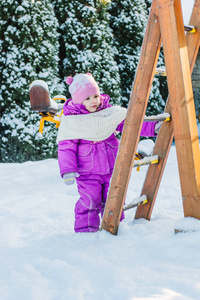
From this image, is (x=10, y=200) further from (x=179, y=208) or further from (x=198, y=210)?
(x=198, y=210)

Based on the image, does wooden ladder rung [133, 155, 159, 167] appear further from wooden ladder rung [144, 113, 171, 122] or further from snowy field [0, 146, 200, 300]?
snowy field [0, 146, 200, 300]

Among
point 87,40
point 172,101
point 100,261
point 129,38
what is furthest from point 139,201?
point 129,38

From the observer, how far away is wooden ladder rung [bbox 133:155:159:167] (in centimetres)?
201

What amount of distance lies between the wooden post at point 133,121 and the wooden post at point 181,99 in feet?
0.30

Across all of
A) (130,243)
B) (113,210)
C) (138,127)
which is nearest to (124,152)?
(138,127)

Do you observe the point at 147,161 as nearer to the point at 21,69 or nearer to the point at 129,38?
the point at 21,69

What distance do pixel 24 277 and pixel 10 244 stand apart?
737 mm

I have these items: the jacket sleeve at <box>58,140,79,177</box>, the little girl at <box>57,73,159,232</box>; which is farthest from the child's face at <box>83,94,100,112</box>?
the jacket sleeve at <box>58,140,79,177</box>

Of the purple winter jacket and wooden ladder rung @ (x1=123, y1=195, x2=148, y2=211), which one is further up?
the purple winter jacket

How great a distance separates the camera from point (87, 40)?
22.9 ft

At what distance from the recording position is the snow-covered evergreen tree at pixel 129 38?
8.01 m

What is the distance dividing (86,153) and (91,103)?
0.36 metres

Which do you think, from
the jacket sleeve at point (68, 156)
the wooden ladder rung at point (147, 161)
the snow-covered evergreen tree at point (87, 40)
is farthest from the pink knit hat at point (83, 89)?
the snow-covered evergreen tree at point (87, 40)

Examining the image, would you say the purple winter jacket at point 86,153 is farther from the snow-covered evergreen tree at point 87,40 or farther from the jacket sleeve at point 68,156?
the snow-covered evergreen tree at point 87,40
